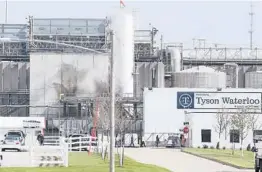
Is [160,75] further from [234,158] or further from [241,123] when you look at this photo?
[234,158]

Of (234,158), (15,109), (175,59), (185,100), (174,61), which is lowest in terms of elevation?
(234,158)

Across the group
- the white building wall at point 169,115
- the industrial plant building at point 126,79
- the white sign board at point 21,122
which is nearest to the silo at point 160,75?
the industrial plant building at point 126,79

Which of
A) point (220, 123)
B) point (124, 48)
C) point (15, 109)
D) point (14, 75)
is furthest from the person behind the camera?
point (14, 75)

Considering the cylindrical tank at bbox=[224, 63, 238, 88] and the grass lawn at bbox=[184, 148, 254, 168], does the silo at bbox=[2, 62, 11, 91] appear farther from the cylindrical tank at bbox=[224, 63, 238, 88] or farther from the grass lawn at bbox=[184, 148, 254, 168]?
the grass lawn at bbox=[184, 148, 254, 168]

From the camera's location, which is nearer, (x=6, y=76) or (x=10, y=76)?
(x=10, y=76)

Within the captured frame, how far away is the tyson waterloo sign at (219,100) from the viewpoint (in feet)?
243

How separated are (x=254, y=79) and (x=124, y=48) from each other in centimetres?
1811

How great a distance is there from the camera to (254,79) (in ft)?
285

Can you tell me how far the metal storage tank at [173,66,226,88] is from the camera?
82.1 metres

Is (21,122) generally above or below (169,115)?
below

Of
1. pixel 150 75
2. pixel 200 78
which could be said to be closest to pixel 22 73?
pixel 150 75

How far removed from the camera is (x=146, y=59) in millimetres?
88500

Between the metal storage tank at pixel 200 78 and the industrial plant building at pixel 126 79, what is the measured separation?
12 cm

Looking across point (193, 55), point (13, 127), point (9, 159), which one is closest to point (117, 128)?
point (13, 127)
